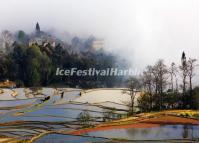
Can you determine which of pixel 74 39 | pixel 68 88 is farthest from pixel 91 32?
pixel 68 88

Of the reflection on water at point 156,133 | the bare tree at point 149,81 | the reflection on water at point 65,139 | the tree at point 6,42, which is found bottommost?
the reflection on water at point 65,139

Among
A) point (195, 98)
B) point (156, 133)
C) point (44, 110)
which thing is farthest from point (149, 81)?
point (44, 110)

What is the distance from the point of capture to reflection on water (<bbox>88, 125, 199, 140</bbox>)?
14977mm

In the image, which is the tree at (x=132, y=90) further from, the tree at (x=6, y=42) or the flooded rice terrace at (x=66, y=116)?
the tree at (x=6, y=42)

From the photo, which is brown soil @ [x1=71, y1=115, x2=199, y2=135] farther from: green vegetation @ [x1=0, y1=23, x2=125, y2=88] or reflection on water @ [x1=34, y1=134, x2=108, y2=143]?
green vegetation @ [x1=0, y1=23, x2=125, y2=88]

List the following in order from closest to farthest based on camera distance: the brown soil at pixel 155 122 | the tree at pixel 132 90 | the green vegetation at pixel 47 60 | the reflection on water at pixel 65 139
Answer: the reflection on water at pixel 65 139
the brown soil at pixel 155 122
the tree at pixel 132 90
the green vegetation at pixel 47 60

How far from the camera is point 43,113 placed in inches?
616

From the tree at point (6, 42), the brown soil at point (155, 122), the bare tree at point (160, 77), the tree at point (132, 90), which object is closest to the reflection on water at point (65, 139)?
the brown soil at point (155, 122)

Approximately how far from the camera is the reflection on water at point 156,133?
15.0m

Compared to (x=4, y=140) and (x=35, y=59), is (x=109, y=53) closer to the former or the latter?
(x=35, y=59)

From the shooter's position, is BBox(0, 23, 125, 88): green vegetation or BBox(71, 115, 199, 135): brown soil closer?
BBox(71, 115, 199, 135): brown soil

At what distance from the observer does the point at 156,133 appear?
15.1 m

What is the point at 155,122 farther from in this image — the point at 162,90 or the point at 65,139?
the point at 65,139

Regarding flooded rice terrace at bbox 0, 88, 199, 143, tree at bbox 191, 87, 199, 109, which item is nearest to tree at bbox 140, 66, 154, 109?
flooded rice terrace at bbox 0, 88, 199, 143
